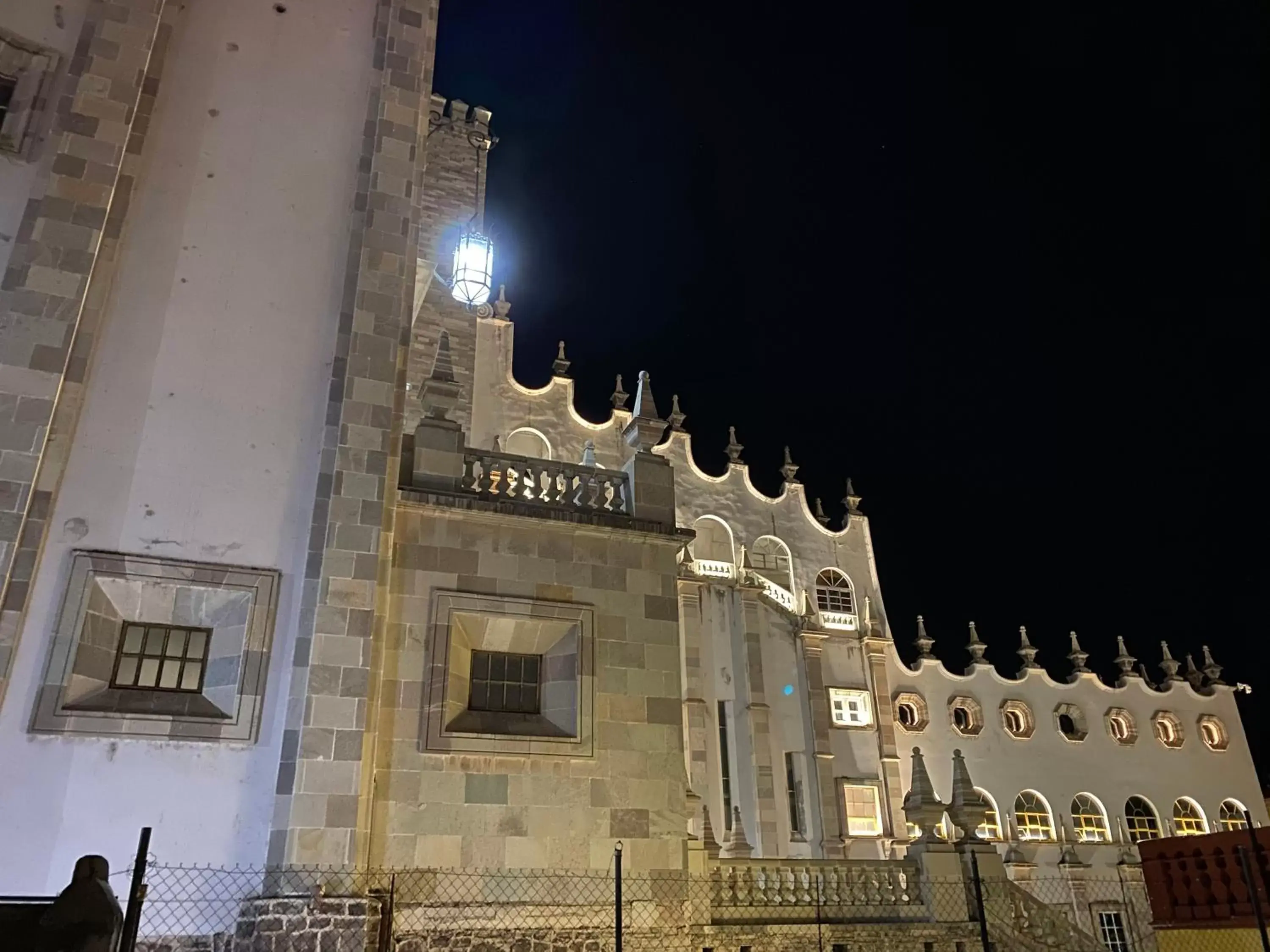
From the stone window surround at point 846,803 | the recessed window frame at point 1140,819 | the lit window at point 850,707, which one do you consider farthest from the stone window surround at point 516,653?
the recessed window frame at point 1140,819

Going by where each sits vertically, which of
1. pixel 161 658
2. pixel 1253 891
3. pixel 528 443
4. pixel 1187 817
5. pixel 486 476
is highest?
pixel 528 443

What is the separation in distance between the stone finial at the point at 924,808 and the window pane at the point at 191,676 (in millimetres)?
10104

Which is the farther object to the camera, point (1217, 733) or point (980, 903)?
point (1217, 733)

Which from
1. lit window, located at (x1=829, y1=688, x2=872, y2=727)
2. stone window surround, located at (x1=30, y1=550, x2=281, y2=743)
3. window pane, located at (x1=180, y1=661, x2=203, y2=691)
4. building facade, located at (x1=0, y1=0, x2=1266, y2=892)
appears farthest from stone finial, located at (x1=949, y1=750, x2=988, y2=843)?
lit window, located at (x1=829, y1=688, x2=872, y2=727)

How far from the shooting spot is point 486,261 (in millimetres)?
17688

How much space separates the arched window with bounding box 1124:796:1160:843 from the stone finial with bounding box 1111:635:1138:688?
3.62 m

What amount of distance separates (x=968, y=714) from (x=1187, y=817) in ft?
26.4

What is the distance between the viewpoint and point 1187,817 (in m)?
28.4

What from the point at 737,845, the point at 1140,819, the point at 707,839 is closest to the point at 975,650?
the point at 1140,819

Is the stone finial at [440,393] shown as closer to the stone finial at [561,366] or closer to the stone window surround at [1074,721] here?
the stone finial at [561,366]

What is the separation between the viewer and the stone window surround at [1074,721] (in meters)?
28.2

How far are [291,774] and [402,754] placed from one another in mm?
1239

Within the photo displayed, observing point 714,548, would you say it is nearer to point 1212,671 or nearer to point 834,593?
point 834,593

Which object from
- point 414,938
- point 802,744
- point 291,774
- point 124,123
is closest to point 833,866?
point 414,938
